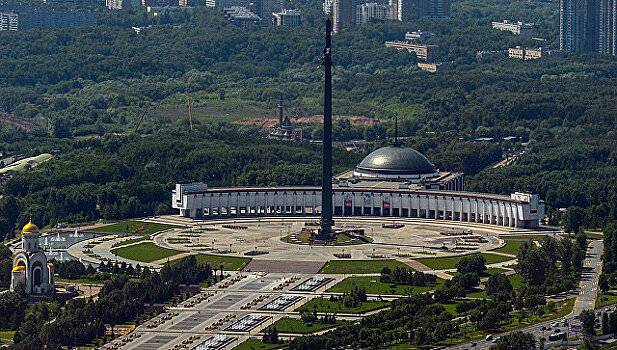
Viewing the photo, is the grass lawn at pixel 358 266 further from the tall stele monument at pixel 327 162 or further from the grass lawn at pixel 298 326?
the grass lawn at pixel 298 326

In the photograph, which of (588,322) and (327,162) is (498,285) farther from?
(327,162)

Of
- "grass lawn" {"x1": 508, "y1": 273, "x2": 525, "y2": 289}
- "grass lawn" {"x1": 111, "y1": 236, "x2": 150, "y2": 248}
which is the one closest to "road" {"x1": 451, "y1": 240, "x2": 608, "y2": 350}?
"grass lawn" {"x1": 508, "y1": 273, "x2": 525, "y2": 289}

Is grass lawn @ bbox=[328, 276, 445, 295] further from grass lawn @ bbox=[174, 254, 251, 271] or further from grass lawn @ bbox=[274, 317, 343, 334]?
grass lawn @ bbox=[274, 317, 343, 334]

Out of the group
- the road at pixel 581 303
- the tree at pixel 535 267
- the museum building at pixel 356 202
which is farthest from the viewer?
the museum building at pixel 356 202

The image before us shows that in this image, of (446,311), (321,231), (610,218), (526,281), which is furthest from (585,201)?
(446,311)

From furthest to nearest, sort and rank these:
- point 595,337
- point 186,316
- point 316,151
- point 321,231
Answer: point 316,151 → point 321,231 → point 186,316 → point 595,337

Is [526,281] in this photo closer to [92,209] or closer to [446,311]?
[446,311]

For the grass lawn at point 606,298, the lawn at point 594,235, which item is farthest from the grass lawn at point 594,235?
the grass lawn at point 606,298
